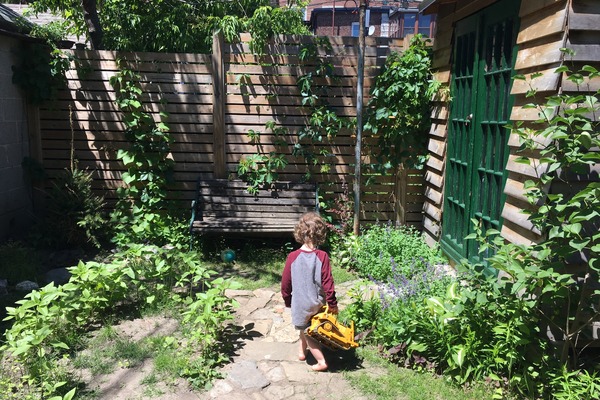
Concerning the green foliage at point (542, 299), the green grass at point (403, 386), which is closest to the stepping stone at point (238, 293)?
the green grass at point (403, 386)

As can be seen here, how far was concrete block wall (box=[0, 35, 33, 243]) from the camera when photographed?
6639mm

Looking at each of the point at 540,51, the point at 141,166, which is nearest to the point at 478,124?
the point at 540,51

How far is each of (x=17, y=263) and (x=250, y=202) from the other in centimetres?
274

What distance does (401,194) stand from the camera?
7055mm

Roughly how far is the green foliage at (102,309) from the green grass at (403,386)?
1062mm

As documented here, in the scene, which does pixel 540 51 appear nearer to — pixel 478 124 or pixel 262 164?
pixel 478 124

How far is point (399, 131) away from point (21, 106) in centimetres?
483

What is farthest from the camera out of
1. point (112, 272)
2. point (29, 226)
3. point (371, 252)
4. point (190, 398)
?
point (29, 226)

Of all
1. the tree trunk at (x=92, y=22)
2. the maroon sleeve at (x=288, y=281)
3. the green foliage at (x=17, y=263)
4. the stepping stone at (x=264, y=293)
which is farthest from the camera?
the tree trunk at (x=92, y=22)

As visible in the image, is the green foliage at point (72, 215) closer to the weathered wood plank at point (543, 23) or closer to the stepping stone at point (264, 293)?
the stepping stone at point (264, 293)

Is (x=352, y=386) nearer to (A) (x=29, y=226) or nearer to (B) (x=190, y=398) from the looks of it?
(B) (x=190, y=398)

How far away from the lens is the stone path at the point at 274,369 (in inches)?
145

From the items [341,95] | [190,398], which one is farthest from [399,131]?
[190,398]

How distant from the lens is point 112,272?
4.75m
